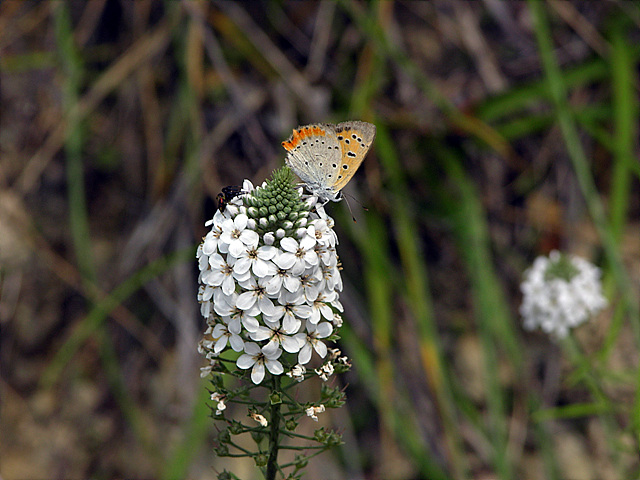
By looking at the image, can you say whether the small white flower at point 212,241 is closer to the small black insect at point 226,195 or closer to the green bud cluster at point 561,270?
the small black insect at point 226,195

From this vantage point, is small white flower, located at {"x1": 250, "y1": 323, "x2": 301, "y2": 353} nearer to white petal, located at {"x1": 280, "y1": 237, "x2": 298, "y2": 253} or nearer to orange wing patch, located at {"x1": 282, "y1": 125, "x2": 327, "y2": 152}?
white petal, located at {"x1": 280, "y1": 237, "x2": 298, "y2": 253}

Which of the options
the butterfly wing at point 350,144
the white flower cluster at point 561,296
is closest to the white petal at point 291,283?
the butterfly wing at point 350,144

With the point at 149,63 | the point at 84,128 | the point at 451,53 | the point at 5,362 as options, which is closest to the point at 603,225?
the point at 451,53

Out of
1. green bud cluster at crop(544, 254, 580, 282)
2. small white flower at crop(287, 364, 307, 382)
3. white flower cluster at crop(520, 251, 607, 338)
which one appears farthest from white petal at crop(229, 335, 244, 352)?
green bud cluster at crop(544, 254, 580, 282)

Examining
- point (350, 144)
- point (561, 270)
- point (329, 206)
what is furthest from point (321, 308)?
point (561, 270)

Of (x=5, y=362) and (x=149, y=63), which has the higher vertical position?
(x=149, y=63)

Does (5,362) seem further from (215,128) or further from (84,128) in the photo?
(215,128)
